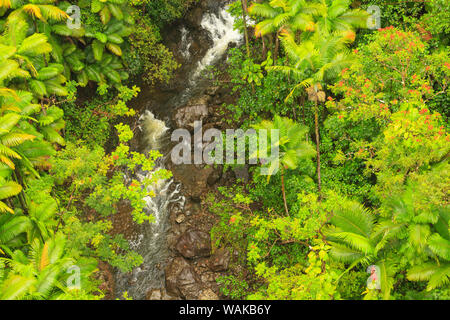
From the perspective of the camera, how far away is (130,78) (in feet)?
63.4

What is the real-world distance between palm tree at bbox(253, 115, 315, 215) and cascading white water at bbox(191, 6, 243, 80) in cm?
836

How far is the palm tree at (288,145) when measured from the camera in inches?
485

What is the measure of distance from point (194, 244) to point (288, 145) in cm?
577

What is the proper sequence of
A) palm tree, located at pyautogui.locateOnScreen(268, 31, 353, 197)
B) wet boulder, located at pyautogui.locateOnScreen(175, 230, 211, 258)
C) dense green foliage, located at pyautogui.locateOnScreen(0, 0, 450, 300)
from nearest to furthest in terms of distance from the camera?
dense green foliage, located at pyautogui.locateOnScreen(0, 0, 450, 300) < palm tree, located at pyautogui.locateOnScreen(268, 31, 353, 197) < wet boulder, located at pyautogui.locateOnScreen(175, 230, 211, 258)

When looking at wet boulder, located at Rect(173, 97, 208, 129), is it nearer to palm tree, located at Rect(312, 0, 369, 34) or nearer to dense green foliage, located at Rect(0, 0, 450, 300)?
dense green foliage, located at Rect(0, 0, 450, 300)

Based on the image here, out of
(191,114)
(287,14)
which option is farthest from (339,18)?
(191,114)

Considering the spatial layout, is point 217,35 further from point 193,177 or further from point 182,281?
A: point 182,281

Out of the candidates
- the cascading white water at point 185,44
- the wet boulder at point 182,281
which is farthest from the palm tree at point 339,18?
the wet boulder at point 182,281

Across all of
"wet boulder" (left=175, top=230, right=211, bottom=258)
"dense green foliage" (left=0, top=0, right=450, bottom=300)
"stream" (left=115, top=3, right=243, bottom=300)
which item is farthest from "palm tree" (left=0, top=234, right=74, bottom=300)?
"wet boulder" (left=175, top=230, right=211, bottom=258)

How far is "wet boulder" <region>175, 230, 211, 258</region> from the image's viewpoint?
47.8ft

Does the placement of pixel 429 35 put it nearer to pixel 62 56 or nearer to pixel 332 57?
pixel 332 57

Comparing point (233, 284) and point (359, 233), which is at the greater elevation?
point (359, 233)

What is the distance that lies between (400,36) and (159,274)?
1250 centimetres
